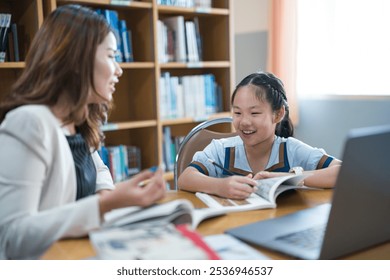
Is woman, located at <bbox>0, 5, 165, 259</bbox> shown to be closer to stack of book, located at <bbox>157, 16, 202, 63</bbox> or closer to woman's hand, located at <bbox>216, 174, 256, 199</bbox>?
woman's hand, located at <bbox>216, 174, 256, 199</bbox>

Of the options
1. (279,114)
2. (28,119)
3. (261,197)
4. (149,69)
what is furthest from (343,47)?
(28,119)

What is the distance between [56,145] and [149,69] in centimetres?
177

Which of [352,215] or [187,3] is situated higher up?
[187,3]

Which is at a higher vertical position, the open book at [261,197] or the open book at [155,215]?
the open book at [155,215]

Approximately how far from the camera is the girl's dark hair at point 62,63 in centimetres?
90

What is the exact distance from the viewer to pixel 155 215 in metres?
0.77

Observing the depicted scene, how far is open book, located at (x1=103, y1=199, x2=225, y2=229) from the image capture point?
2.50 feet

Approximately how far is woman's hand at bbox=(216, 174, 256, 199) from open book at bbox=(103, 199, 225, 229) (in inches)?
10.5

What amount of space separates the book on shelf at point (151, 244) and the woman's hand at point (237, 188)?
1.24 feet

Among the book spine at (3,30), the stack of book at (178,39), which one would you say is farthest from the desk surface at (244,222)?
the stack of book at (178,39)

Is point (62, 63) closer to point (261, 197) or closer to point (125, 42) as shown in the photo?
point (261, 197)

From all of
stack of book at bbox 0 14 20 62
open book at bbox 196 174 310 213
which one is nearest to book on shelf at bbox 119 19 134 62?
stack of book at bbox 0 14 20 62

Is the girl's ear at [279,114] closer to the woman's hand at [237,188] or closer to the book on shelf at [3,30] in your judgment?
the woman's hand at [237,188]
